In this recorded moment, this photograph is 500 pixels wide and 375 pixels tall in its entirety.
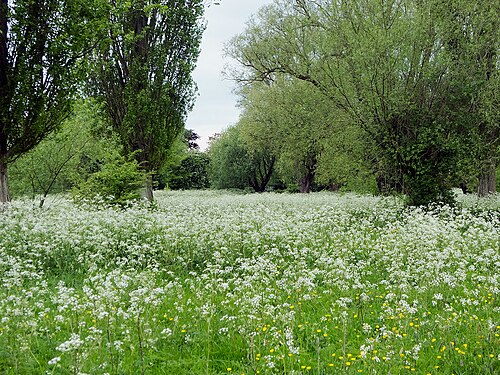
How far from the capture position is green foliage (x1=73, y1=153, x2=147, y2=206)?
15.4 meters

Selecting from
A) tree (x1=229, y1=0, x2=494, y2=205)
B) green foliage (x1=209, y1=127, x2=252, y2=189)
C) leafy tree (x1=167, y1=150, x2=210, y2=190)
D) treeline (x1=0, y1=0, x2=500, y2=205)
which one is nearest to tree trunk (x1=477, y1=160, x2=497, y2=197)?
treeline (x1=0, y1=0, x2=500, y2=205)

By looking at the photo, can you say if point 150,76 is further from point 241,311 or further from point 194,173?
point 194,173

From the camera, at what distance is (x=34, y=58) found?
11188mm

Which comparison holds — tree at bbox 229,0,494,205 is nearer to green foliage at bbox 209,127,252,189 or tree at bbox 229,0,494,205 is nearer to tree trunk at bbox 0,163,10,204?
tree trunk at bbox 0,163,10,204

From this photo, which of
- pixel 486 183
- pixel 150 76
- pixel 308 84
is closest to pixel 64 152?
pixel 150 76

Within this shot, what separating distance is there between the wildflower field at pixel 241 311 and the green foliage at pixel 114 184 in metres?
5.33

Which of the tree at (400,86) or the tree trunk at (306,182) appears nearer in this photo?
the tree at (400,86)

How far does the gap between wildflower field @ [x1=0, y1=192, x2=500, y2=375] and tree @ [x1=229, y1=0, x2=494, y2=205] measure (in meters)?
5.20

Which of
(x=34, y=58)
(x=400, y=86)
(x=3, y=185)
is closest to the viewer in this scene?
(x=34, y=58)

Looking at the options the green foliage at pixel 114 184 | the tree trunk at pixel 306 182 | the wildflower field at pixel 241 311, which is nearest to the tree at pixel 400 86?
the wildflower field at pixel 241 311

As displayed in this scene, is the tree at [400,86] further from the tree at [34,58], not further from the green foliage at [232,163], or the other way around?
the green foliage at [232,163]

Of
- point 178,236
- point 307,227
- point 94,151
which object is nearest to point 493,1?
point 307,227

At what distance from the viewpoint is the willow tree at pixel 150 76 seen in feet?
56.4

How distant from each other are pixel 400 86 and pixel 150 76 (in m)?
9.85
